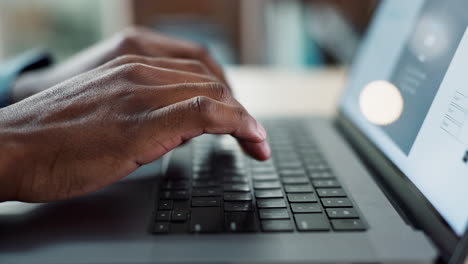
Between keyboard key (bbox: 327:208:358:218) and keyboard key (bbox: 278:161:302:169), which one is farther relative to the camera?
keyboard key (bbox: 278:161:302:169)

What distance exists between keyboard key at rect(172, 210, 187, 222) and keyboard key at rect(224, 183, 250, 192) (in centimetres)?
7

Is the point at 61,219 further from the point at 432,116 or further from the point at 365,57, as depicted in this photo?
the point at 365,57

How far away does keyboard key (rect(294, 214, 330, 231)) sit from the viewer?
0.38 metres

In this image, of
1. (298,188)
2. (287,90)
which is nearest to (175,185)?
(298,188)

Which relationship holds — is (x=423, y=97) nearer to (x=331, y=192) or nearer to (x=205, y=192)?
(x=331, y=192)

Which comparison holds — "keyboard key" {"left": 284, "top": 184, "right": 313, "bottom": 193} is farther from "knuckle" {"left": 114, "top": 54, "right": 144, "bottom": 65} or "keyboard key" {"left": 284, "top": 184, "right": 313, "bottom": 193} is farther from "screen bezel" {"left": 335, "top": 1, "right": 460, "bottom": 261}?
"knuckle" {"left": 114, "top": 54, "right": 144, "bottom": 65}

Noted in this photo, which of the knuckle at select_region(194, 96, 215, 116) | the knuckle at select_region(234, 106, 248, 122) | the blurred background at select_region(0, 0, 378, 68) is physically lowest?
the blurred background at select_region(0, 0, 378, 68)

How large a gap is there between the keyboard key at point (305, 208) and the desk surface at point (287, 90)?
409mm

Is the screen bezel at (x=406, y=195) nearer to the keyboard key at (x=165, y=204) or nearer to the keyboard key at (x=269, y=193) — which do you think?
Answer: the keyboard key at (x=269, y=193)

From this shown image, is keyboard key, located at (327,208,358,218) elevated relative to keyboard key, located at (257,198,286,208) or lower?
elevated

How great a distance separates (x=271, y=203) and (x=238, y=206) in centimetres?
3

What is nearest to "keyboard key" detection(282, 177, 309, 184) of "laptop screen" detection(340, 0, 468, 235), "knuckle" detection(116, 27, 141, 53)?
"laptop screen" detection(340, 0, 468, 235)

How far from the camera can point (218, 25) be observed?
2.16 meters

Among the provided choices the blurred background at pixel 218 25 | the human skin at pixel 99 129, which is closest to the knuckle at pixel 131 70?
the human skin at pixel 99 129
